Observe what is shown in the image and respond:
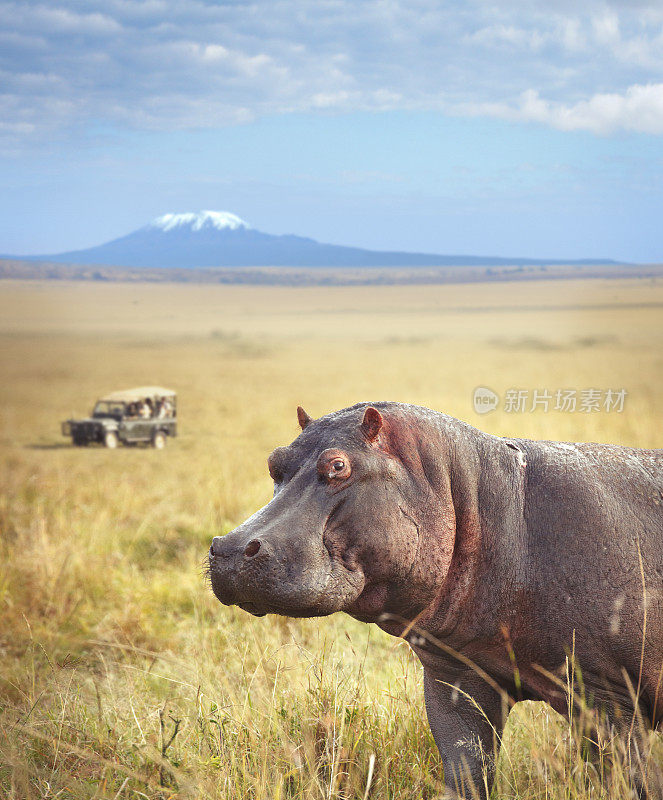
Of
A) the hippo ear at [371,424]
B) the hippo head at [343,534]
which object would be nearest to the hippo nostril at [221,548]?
the hippo head at [343,534]

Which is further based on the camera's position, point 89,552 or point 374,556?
point 89,552

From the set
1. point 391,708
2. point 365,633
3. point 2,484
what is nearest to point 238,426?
point 2,484

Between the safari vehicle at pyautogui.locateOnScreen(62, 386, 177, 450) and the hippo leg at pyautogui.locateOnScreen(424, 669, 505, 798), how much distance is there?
33.6 ft

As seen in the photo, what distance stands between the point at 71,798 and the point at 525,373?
29.2 m

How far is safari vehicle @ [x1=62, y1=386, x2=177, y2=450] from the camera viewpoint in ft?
44.3

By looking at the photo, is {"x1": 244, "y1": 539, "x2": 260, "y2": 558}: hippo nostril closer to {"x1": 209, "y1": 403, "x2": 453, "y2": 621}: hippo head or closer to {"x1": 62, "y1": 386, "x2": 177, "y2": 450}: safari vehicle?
{"x1": 209, "y1": 403, "x2": 453, "y2": 621}: hippo head

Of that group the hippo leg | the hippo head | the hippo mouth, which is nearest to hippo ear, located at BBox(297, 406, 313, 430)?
the hippo head

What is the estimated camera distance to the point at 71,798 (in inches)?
152

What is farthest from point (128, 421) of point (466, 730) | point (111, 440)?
point (466, 730)

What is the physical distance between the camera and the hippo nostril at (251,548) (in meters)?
3.04

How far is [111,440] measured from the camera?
1343cm

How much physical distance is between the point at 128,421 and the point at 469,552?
11105mm

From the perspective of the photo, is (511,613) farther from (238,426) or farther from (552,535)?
(238,426)

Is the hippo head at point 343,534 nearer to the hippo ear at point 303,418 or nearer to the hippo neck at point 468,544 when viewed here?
the hippo neck at point 468,544
